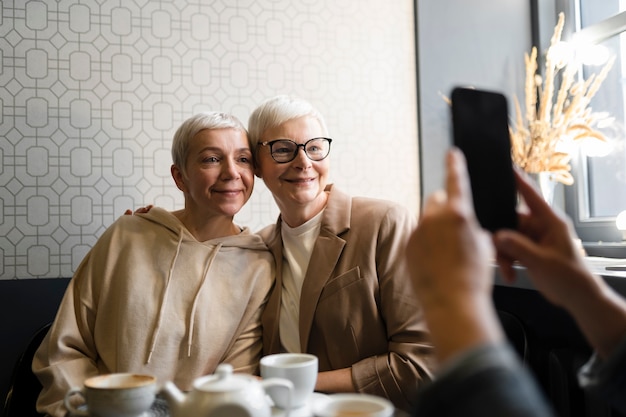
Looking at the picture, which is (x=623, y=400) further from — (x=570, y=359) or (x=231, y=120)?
(x=231, y=120)

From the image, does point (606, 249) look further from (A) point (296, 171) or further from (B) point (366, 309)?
(A) point (296, 171)

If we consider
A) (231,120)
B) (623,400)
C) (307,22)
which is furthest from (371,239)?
(307,22)

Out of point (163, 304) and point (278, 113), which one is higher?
point (278, 113)

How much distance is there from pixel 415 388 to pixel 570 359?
1.93ft

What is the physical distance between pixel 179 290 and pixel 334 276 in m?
0.44

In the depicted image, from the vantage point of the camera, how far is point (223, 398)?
82 centimetres

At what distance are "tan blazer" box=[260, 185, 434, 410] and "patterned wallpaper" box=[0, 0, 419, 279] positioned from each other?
2.60 feet

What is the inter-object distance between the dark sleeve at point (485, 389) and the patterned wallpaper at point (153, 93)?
1835 mm

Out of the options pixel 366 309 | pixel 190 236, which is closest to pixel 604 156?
pixel 366 309

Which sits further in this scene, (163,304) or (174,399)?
(163,304)

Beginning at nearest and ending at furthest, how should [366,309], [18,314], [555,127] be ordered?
[366,309]
[18,314]
[555,127]

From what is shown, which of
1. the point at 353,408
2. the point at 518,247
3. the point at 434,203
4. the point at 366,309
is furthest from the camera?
the point at 366,309

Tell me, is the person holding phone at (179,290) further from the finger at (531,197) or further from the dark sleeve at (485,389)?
the dark sleeve at (485,389)

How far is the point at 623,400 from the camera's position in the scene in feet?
2.11
